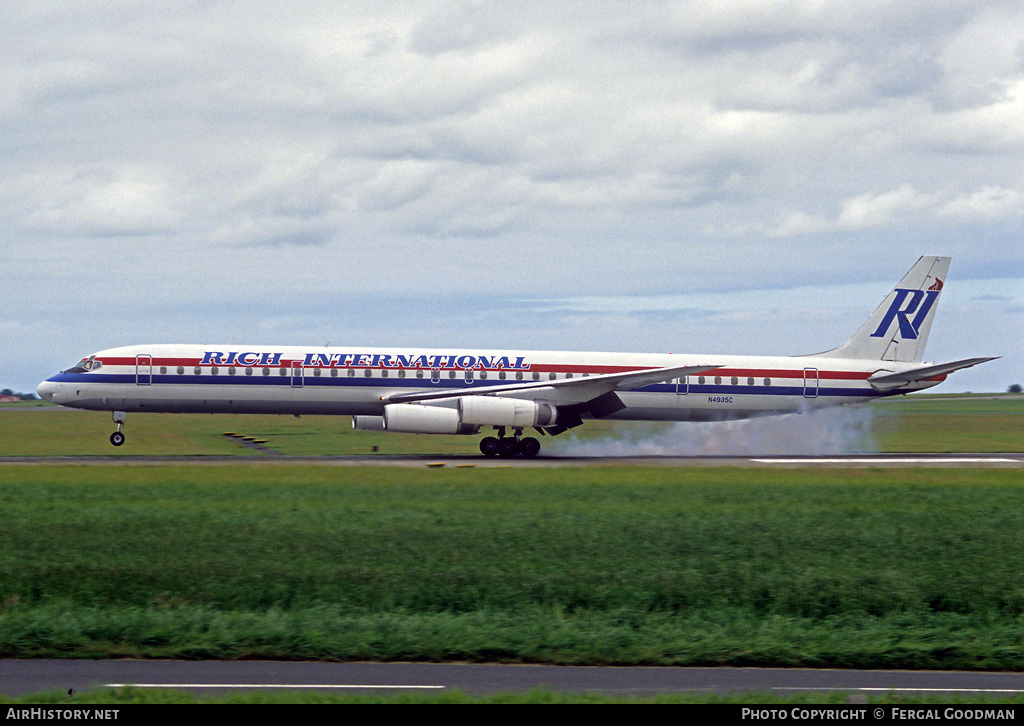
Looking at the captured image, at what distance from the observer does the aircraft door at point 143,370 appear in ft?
118

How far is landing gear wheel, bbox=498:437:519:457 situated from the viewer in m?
37.7

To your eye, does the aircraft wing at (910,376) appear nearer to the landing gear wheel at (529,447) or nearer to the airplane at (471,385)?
the airplane at (471,385)

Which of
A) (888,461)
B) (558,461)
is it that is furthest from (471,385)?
(888,461)

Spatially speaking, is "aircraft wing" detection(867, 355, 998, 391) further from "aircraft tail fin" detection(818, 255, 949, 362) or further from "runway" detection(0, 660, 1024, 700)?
"runway" detection(0, 660, 1024, 700)

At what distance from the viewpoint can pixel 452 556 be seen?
643 inches

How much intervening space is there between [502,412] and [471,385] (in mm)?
2613

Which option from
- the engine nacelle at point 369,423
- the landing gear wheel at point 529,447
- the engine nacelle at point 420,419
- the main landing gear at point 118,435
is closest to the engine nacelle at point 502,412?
the engine nacelle at point 420,419

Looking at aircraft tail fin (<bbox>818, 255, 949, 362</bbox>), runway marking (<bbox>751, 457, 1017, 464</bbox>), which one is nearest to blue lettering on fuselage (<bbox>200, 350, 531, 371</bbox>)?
runway marking (<bbox>751, 457, 1017, 464</bbox>)

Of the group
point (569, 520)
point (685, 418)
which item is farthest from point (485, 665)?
point (685, 418)

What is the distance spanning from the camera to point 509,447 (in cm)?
3772

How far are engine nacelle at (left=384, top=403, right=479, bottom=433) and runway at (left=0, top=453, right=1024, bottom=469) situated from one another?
111 centimetres

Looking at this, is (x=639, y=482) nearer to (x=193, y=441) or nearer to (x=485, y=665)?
(x=485, y=665)

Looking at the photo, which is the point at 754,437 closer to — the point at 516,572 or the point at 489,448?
the point at 489,448
